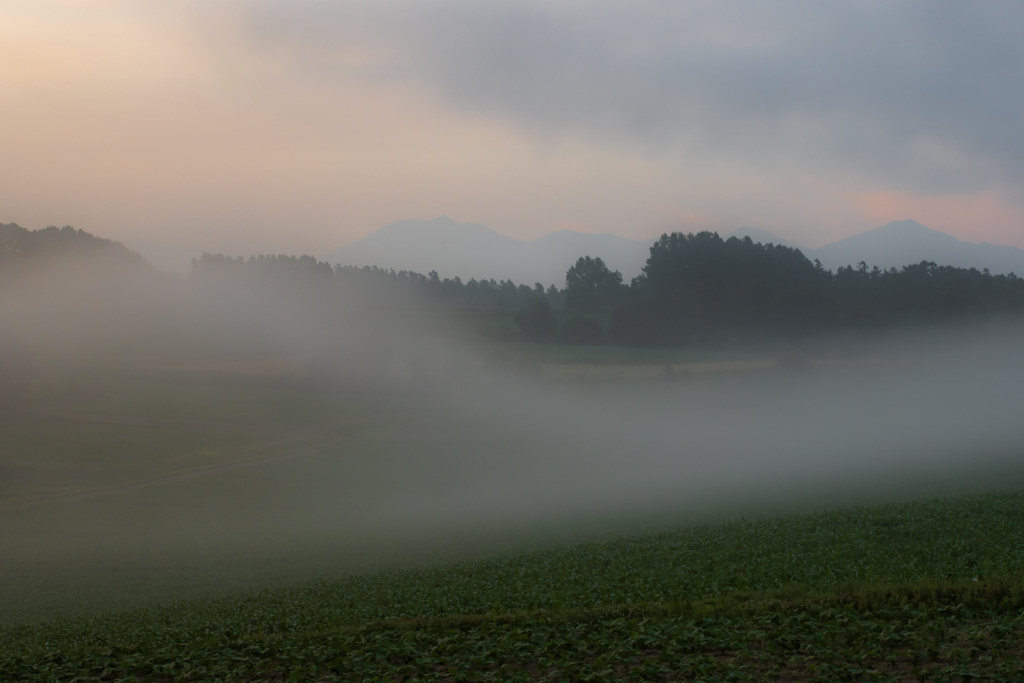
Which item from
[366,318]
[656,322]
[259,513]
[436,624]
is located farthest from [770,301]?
[436,624]

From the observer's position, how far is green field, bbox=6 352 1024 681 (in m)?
12.4

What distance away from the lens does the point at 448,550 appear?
30469 millimetres

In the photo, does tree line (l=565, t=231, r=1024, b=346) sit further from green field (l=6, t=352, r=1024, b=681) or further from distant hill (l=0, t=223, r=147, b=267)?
distant hill (l=0, t=223, r=147, b=267)

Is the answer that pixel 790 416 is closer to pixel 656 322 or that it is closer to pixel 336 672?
pixel 656 322

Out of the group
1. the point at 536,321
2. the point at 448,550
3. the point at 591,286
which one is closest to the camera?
the point at 448,550

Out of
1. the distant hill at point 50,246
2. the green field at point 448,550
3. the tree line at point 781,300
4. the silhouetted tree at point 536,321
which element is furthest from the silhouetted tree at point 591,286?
the distant hill at point 50,246

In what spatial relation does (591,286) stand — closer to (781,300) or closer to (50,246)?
(781,300)

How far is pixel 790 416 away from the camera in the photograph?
7731cm

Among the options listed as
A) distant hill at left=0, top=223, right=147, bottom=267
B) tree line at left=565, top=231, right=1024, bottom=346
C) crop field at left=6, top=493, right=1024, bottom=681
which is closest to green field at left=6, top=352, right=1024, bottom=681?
crop field at left=6, top=493, right=1024, bottom=681

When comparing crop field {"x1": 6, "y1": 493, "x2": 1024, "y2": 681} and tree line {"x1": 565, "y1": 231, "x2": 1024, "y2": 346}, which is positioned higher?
tree line {"x1": 565, "y1": 231, "x2": 1024, "y2": 346}

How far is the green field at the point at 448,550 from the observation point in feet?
40.5

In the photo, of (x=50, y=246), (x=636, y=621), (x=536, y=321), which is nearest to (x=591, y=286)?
(x=536, y=321)

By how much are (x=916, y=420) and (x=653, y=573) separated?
64742 millimetres

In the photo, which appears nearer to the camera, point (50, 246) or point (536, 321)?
point (50, 246)
